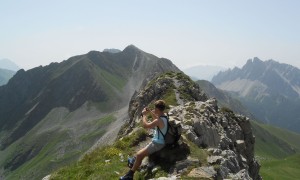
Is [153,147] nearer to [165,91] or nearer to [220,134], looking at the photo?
[220,134]

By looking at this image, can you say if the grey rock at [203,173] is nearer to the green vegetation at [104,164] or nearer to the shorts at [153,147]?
the shorts at [153,147]

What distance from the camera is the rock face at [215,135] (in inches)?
927

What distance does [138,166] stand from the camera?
830 inches

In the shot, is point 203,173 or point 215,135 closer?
point 203,173

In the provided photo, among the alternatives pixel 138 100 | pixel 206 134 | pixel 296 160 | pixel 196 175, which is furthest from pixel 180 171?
pixel 296 160

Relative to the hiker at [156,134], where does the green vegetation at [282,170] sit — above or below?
below

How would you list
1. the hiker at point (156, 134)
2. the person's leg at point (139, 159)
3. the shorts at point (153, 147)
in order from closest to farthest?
the hiker at point (156, 134) < the person's leg at point (139, 159) < the shorts at point (153, 147)

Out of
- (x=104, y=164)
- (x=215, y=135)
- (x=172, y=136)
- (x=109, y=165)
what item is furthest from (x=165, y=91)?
(x=172, y=136)

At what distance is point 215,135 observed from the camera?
138 ft

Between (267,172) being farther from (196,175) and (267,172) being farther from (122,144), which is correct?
(196,175)

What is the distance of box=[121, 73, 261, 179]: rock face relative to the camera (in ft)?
77.3

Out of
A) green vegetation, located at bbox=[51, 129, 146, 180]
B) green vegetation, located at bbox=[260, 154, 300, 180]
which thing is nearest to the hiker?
green vegetation, located at bbox=[51, 129, 146, 180]

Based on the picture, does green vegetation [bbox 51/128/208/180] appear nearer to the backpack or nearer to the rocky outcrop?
the backpack

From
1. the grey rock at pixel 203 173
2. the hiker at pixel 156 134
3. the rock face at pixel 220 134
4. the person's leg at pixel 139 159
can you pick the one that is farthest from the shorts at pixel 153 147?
the rock face at pixel 220 134
